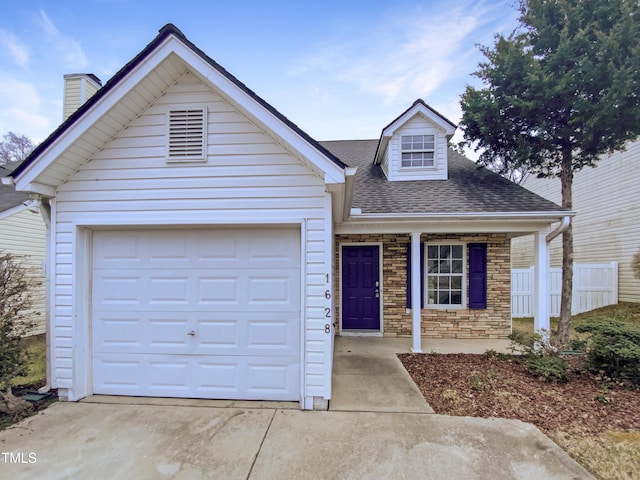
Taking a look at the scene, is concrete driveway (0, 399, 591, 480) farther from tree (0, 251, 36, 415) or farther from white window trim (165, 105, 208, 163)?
white window trim (165, 105, 208, 163)

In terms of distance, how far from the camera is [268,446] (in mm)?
2930

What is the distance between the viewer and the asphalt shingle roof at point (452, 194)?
20.0 ft

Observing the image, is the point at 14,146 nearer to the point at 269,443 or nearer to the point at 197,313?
the point at 197,313

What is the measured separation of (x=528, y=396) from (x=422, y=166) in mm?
5824

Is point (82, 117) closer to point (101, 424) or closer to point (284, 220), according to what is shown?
point (284, 220)

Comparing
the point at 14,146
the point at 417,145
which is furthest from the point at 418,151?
the point at 14,146

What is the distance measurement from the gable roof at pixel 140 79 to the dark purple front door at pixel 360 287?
4296 mm

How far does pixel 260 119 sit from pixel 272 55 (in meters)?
5.72

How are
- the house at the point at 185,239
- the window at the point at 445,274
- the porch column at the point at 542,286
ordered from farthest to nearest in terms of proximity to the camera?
the window at the point at 445,274, the porch column at the point at 542,286, the house at the point at 185,239

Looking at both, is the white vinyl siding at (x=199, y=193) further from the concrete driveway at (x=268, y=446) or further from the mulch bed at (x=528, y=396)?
the mulch bed at (x=528, y=396)

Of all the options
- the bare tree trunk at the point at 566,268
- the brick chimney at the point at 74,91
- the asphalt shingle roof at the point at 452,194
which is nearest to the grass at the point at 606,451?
the asphalt shingle roof at the point at 452,194

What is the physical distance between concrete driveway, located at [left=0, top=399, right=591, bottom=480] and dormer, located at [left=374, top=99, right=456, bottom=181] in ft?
20.1

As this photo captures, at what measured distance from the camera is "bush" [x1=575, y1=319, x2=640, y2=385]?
4.34 meters

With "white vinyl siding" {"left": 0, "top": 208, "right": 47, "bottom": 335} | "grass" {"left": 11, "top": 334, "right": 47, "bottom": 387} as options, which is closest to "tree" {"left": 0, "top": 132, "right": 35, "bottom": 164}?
"white vinyl siding" {"left": 0, "top": 208, "right": 47, "bottom": 335}
